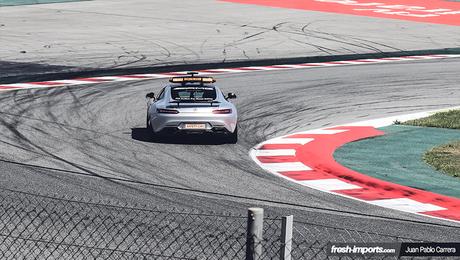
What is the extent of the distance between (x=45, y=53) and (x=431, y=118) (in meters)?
14.4

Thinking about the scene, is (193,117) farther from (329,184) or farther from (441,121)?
(441,121)

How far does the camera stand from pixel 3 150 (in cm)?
2011

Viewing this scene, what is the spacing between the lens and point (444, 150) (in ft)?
69.0

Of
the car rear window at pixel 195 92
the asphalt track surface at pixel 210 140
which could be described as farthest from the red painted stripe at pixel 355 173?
the car rear window at pixel 195 92

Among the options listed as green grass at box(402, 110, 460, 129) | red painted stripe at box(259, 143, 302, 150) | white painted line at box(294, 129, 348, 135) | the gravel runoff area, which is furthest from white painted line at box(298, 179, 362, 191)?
the gravel runoff area

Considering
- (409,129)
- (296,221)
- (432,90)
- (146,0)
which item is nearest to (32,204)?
(296,221)

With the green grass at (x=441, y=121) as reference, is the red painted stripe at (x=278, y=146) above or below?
above

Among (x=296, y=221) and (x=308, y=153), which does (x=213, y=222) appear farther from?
(x=308, y=153)

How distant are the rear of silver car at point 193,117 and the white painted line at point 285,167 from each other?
193 cm

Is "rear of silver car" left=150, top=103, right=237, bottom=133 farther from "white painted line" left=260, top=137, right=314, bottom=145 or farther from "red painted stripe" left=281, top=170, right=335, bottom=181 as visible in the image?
"red painted stripe" left=281, top=170, right=335, bottom=181

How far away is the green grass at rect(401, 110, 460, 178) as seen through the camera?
1938cm

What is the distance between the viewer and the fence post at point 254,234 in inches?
313

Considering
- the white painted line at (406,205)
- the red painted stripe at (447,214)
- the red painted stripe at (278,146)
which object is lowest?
the red painted stripe at (278,146)

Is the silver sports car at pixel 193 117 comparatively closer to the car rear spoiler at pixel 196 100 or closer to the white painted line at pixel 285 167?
the car rear spoiler at pixel 196 100
